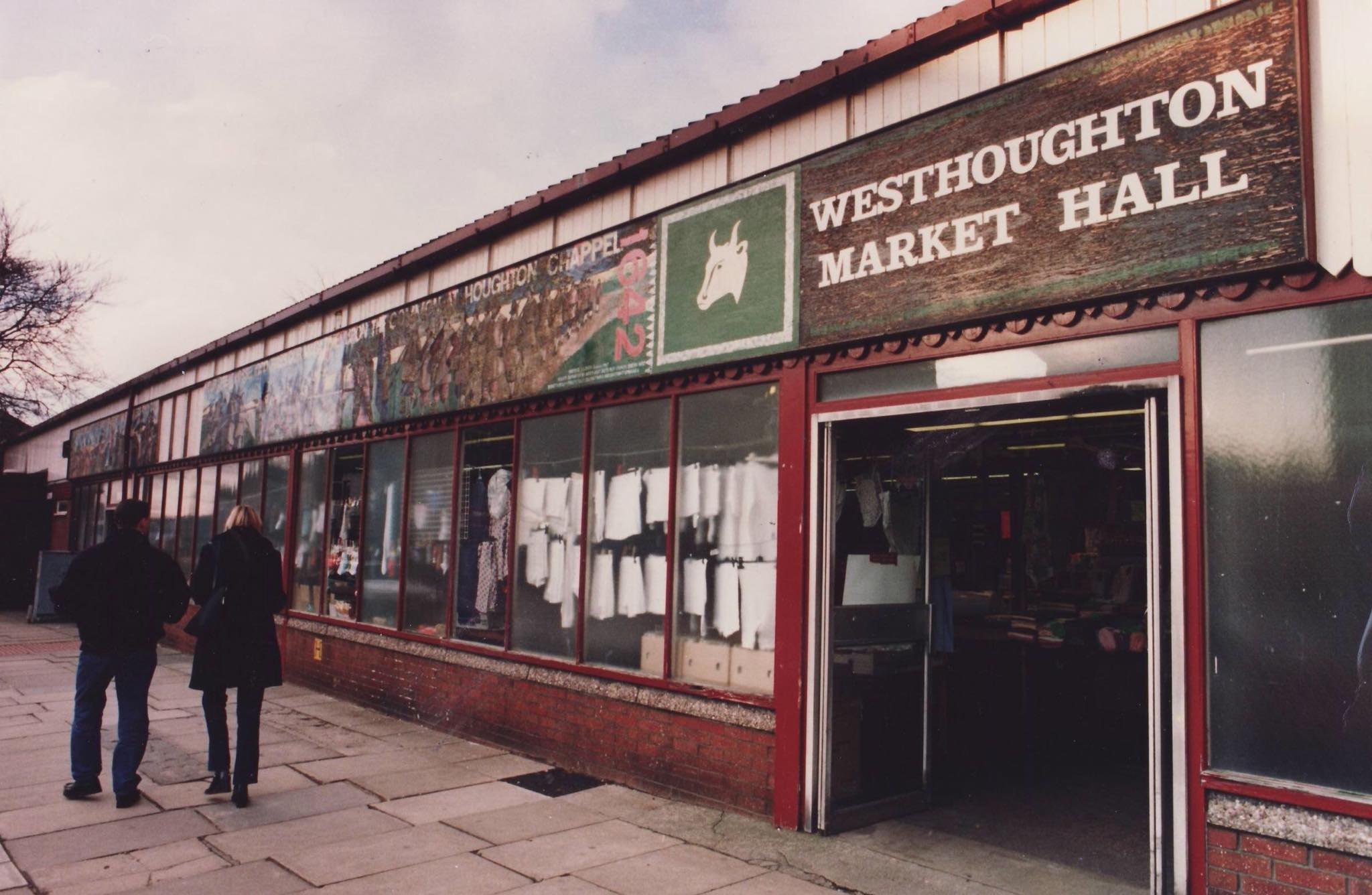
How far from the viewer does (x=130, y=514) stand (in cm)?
649

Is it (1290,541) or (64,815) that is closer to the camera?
(1290,541)

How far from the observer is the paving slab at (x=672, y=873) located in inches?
191

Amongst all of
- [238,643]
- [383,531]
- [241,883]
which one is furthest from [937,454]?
[383,531]

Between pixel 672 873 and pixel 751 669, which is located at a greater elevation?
pixel 751 669

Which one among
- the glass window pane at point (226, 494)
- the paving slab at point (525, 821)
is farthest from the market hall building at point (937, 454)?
the glass window pane at point (226, 494)

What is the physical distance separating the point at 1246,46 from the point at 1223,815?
3.37 metres

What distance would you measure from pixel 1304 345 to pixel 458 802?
5.70 m

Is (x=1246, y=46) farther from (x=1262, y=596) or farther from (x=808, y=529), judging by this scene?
(x=808, y=529)

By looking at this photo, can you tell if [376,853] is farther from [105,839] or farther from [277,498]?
[277,498]

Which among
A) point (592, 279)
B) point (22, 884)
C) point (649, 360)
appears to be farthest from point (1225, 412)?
point (22, 884)

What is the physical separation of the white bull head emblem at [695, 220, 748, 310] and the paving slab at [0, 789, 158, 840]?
510 cm

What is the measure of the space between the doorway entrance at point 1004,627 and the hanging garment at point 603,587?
6.90 feet

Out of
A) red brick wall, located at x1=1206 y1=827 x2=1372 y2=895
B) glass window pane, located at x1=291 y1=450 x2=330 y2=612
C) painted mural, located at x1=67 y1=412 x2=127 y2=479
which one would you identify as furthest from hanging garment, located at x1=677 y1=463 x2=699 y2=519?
painted mural, located at x1=67 y1=412 x2=127 y2=479

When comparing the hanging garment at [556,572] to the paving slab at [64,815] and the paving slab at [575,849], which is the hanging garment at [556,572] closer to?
the paving slab at [575,849]
